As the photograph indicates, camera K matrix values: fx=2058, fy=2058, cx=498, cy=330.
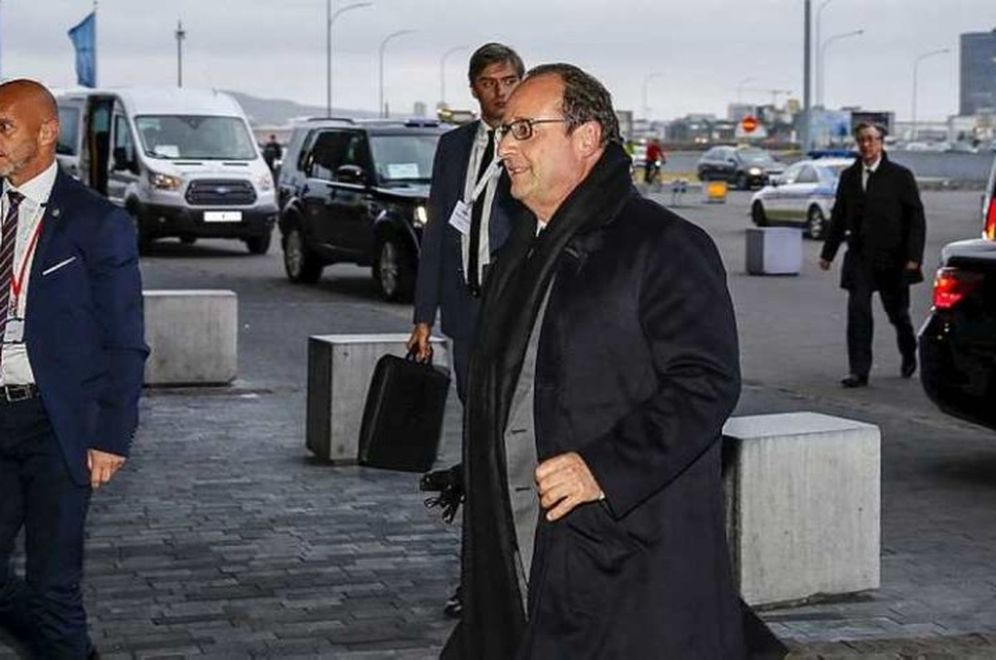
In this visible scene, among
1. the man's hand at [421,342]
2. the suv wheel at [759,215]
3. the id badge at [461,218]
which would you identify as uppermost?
the id badge at [461,218]

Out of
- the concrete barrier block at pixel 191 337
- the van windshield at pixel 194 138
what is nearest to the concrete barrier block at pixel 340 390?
the concrete barrier block at pixel 191 337

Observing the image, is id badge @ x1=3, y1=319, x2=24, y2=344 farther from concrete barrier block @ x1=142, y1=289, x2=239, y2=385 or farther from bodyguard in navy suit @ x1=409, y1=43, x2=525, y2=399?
concrete barrier block @ x1=142, y1=289, x2=239, y2=385

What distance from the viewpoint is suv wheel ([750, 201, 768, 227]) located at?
3909 cm

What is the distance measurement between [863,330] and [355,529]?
20.4 ft

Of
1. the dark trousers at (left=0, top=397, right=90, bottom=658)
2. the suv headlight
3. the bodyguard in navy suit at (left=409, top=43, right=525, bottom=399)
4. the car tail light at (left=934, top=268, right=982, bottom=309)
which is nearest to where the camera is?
the dark trousers at (left=0, top=397, right=90, bottom=658)

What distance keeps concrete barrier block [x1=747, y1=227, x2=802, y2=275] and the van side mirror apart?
6.50m

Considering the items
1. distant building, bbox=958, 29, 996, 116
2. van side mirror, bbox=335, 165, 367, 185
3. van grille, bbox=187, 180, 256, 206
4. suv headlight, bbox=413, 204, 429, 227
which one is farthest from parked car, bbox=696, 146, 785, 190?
distant building, bbox=958, 29, 996, 116

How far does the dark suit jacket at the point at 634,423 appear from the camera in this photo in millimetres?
3984

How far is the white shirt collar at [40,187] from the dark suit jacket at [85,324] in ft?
0.06

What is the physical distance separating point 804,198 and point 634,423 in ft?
112

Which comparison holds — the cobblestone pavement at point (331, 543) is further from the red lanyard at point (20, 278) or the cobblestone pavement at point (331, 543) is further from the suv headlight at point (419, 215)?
the suv headlight at point (419, 215)

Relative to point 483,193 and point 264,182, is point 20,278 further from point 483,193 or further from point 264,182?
point 264,182

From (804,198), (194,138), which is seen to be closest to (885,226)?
(194,138)

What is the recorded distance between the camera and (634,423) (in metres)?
3.98
